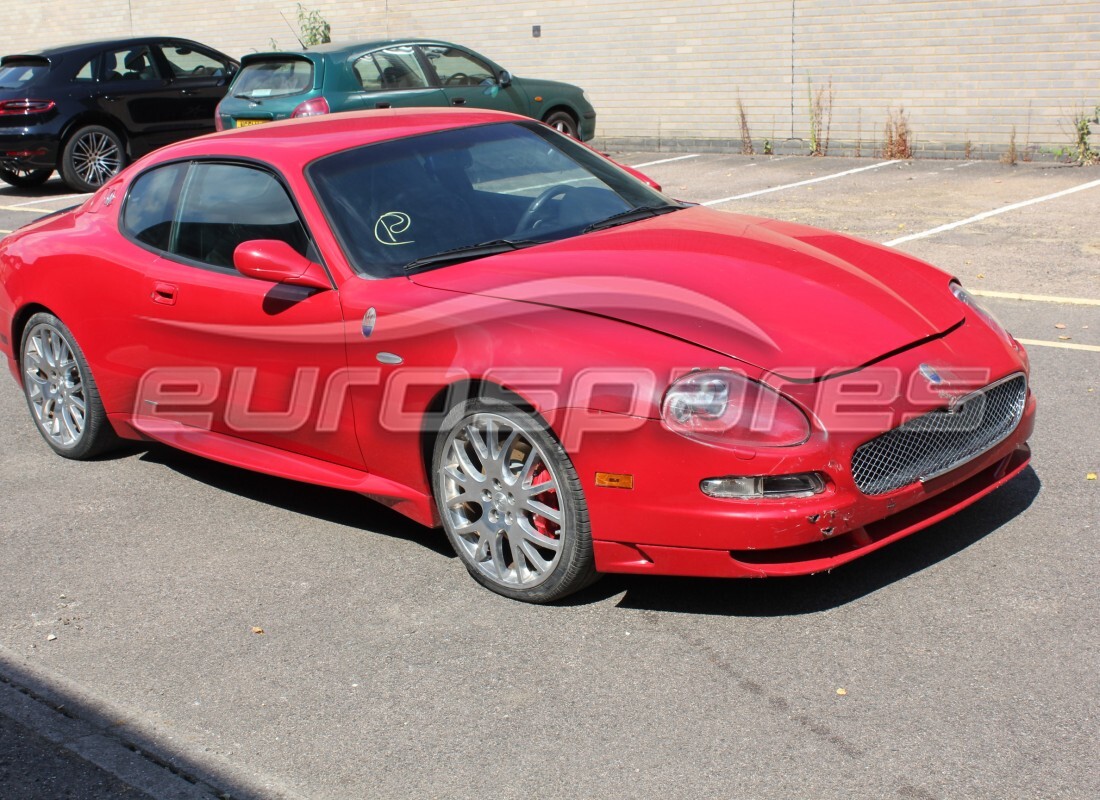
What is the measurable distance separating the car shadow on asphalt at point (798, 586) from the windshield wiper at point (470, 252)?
1.27 metres

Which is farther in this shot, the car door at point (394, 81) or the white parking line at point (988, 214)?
the car door at point (394, 81)

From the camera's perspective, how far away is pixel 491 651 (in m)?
4.07

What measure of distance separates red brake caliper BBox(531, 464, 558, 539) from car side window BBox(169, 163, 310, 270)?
135cm

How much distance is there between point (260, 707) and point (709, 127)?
1549 cm

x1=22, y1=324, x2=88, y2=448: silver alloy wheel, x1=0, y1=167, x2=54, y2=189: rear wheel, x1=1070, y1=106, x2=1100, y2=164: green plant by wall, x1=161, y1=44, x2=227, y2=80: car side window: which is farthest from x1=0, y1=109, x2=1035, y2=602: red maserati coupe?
x1=0, y1=167, x2=54, y2=189: rear wheel

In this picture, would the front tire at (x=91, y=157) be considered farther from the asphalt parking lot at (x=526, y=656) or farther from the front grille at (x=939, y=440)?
the front grille at (x=939, y=440)

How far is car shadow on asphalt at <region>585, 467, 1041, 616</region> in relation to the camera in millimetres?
4254

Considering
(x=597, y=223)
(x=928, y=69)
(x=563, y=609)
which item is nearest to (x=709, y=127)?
(x=928, y=69)

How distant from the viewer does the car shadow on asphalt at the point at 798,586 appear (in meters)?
4.25

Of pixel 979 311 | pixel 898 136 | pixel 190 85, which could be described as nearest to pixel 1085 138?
pixel 898 136

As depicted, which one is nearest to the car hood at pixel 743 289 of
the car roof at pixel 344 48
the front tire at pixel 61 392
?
the front tire at pixel 61 392

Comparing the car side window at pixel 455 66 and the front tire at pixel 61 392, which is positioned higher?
the car side window at pixel 455 66

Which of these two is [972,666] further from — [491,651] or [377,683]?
[377,683]

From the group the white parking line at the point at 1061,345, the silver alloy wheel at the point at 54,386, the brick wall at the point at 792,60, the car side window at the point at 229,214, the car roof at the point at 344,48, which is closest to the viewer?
the car side window at the point at 229,214
